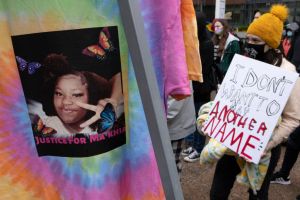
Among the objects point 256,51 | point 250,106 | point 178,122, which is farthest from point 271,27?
point 178,122

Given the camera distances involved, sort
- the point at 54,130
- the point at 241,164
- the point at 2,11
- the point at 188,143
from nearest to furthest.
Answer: the point at 2,11
the point at 54,130
the point at 241,164
the point at 188,143

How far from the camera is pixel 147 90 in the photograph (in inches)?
35.1

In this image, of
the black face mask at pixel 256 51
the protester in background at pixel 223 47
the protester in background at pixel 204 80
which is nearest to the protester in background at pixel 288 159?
the protester in background at pixel 204 80

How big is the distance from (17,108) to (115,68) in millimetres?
312

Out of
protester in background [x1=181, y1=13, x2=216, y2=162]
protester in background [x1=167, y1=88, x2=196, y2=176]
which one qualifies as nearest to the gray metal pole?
protester in background [x1=167, y1=88, x2=196, y2=176]

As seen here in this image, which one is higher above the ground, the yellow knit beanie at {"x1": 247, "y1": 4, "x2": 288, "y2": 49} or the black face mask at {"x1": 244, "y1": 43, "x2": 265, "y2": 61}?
the yellow knit beanie at {"x1": 247, "y1": 4, "x2": 288, "y2": 49}

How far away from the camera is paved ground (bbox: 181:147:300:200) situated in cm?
352

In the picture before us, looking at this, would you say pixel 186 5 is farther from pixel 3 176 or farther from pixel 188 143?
pixel 188 143

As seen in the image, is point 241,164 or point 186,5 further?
point 241,164

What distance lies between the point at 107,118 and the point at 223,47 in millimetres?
4680

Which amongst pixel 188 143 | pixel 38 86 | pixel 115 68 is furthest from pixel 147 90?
pixel 188 143

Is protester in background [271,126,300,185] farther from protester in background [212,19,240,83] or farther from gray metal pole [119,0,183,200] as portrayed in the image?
gray metal pole [119,0,183,200]

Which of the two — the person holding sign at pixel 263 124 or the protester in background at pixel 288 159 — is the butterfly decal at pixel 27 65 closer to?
the person holding sign at pixel 263 124

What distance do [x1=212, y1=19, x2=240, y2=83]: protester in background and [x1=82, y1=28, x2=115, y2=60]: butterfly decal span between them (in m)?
3.59
